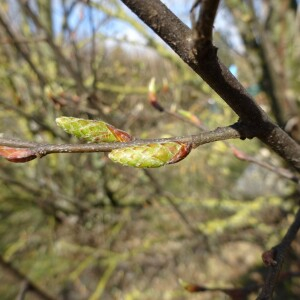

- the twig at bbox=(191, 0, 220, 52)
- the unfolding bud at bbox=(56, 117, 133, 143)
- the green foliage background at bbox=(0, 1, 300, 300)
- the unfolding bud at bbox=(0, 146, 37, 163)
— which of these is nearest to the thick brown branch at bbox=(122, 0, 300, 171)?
the twig at bbox=(191, 0, 220, 52)

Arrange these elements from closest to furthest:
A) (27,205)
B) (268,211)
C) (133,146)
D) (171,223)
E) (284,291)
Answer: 1. (133,146)
2. (284,291)
3. (268,211)
4. (171,223)
5. (27,205)

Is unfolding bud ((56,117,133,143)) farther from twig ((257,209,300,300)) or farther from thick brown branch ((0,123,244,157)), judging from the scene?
twig ((257,209,300,300))

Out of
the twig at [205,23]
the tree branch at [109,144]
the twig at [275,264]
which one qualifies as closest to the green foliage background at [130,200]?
the twig at [275,264]

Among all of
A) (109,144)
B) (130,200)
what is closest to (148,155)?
(109,144)

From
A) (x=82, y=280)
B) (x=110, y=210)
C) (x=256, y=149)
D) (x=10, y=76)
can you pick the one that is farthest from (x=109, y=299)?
(x=10, y=76)

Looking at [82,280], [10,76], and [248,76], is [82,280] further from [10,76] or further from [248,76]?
[248,76]

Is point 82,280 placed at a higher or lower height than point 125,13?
lower

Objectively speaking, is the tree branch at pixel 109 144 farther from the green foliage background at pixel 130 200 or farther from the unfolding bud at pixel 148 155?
the green foliage background at pixel 130 200
